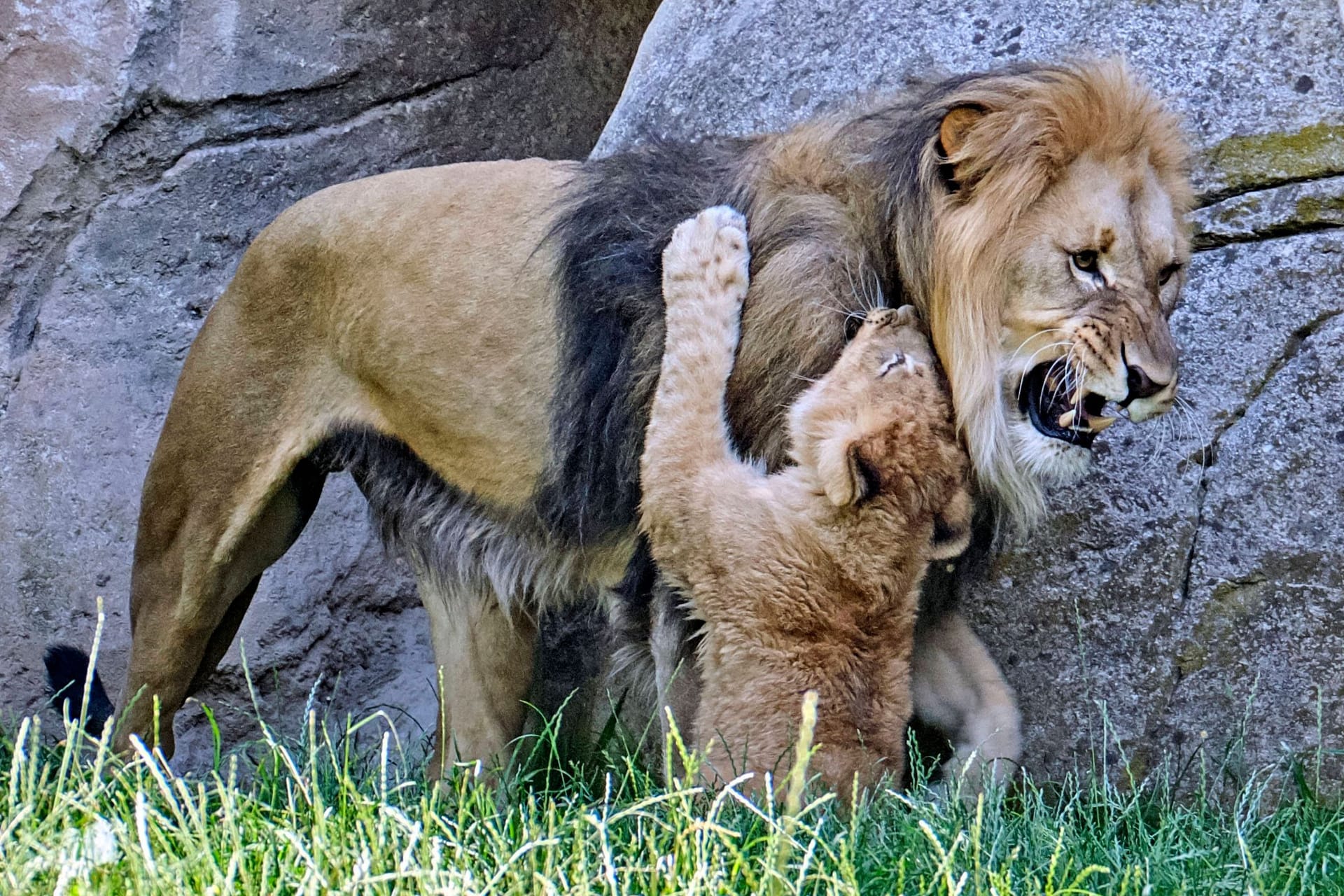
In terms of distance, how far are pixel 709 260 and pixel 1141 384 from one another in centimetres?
94

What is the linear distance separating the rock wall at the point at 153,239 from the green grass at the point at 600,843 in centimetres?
155

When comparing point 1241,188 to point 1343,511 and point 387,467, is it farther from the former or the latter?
point 387,467

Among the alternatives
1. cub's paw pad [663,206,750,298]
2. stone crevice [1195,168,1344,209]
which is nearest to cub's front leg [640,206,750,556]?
cub's paw pad [663,206,750,298]

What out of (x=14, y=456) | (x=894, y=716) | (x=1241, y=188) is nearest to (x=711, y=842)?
(x=894, y=716)

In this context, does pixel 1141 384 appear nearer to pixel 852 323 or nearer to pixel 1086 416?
pixel 1086 416

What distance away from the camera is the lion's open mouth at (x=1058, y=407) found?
2.86m

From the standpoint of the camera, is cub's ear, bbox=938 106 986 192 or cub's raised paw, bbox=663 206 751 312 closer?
cub's ear, bbox=938 106 986 192

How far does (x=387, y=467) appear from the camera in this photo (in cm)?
383

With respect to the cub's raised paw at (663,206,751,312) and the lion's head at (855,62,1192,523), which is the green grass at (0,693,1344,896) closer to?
the lion's head at (855,62,1192,523)

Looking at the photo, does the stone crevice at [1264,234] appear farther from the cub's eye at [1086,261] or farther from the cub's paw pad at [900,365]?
the cub's paw pad at [900,365]

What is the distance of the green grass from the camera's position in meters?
2.05

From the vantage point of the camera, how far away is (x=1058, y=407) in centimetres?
290

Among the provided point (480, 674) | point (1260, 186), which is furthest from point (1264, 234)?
point (480, 674)

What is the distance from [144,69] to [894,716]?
10.6 ft
